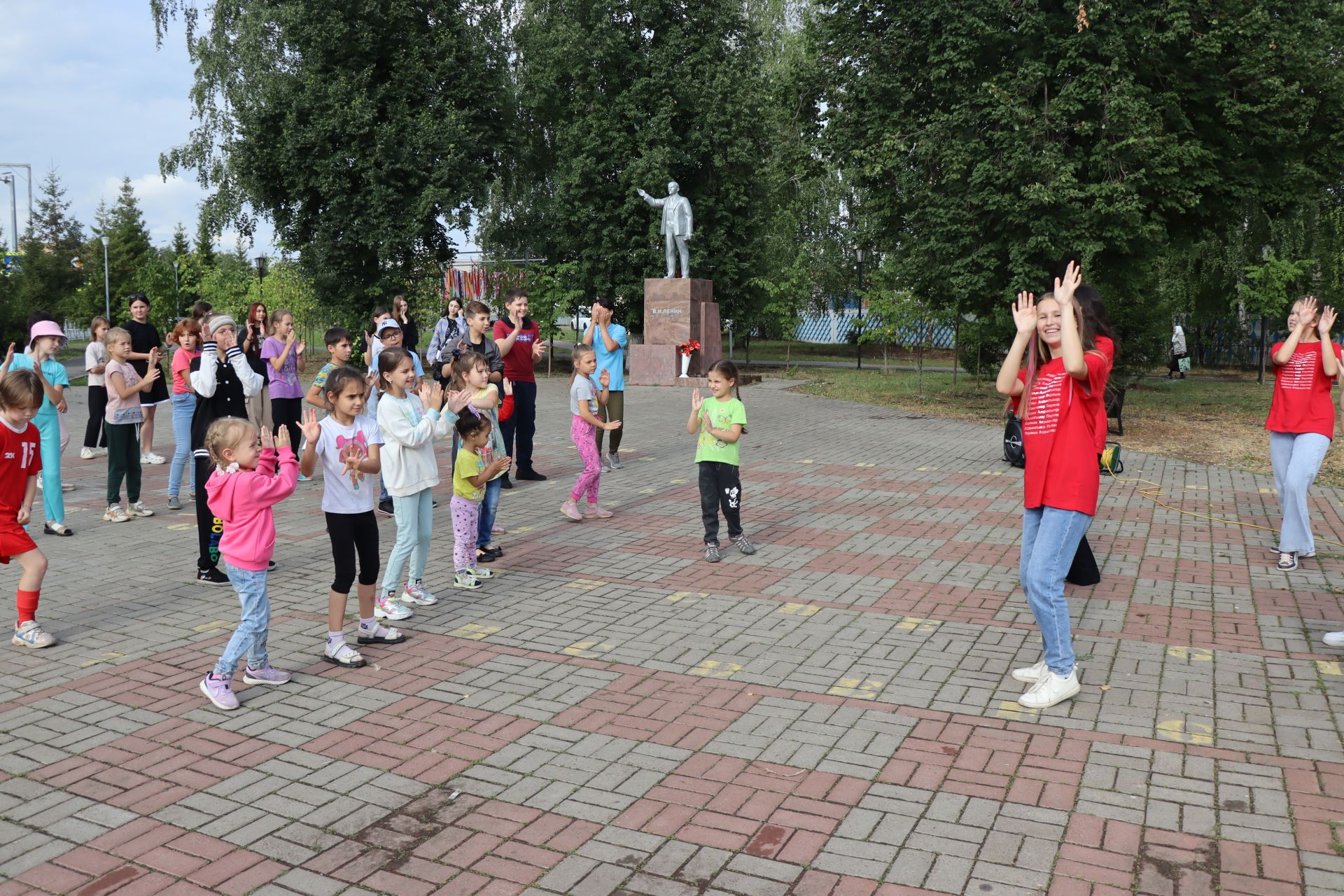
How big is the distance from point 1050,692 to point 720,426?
357 cm

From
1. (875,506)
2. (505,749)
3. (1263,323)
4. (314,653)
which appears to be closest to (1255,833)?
(505,749)

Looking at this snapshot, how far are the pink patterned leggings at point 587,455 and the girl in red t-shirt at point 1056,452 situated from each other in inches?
192

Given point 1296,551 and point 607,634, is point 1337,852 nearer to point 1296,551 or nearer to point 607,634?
point 607,634

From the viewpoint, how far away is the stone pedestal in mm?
27203

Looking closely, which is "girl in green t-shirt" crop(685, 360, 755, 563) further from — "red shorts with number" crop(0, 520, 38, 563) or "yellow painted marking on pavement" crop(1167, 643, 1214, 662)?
"red shorts with number" crop(0, 520, 38, 563)

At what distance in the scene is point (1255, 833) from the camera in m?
3.75

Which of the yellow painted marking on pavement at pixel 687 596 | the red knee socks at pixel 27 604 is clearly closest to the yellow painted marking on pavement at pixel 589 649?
the yellow painted marking on pavement at pixel 687 596

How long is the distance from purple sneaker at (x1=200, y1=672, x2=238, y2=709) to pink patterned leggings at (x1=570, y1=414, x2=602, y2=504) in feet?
14.8

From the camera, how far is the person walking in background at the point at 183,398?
9898mm

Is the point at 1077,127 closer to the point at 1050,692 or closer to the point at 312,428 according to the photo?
the point at 1050,692

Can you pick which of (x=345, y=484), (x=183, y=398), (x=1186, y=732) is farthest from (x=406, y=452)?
(x=183, y=398)

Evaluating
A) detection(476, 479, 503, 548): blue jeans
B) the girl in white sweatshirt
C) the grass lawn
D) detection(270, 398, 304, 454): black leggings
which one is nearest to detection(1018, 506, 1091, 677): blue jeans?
the girl in white sweatshirt

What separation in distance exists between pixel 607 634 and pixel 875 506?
467 cm

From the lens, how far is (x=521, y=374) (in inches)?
461
